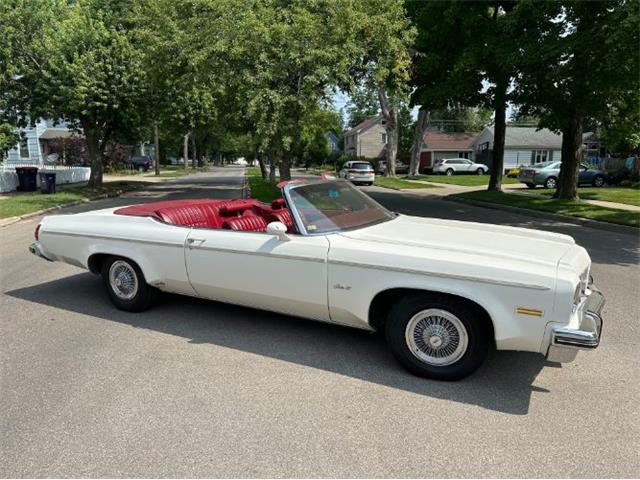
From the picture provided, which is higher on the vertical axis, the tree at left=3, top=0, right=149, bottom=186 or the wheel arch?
the tree at left=3, top=0, right=149, bottom=186

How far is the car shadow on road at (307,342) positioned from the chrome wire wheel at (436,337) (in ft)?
0.62

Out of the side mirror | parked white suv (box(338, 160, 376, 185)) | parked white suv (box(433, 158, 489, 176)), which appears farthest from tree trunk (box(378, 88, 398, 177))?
the side mirror

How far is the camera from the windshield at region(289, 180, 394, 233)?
4.40 metres

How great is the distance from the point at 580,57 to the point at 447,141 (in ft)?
161

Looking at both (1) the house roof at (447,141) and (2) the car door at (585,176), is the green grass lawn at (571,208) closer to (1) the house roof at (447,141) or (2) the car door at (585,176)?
(2) the car door at (585,176)

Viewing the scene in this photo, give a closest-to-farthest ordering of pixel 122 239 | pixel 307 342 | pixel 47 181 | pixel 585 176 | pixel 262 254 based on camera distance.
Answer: pixel 262 254 < pixel 307 342 < pixel 122 239 < pixel 47 181 < pixel 585 176

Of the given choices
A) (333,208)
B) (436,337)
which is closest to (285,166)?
(333,208)

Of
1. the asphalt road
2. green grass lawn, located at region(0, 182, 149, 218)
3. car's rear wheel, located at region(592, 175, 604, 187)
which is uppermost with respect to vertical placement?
car's rear wheel, located at region(592, 175, 604, 187)

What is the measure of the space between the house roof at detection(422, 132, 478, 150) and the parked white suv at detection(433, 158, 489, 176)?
35.9ft

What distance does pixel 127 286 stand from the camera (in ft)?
17.7

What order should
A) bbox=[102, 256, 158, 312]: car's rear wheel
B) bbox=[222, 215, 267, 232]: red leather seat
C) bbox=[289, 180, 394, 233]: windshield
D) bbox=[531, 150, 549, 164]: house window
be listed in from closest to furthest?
bbox=[289, 180, 394, 233]: windshield → bbox=[222, 215, 267, 232]: red leather seat → bbox=[102, 256, 158, 312]: car's rear wheel → bbox=[531, 150, 549, 164]: house window

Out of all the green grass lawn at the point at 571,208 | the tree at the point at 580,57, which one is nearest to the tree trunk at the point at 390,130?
Result: the green grass lawn at the point at 571,208

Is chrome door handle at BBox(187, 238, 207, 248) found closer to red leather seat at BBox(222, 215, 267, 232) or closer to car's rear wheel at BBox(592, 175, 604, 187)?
red leather seat at BBox(222, 215, 267, 232)

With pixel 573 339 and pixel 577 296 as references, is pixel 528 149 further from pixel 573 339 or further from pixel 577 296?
pixel 573 339
